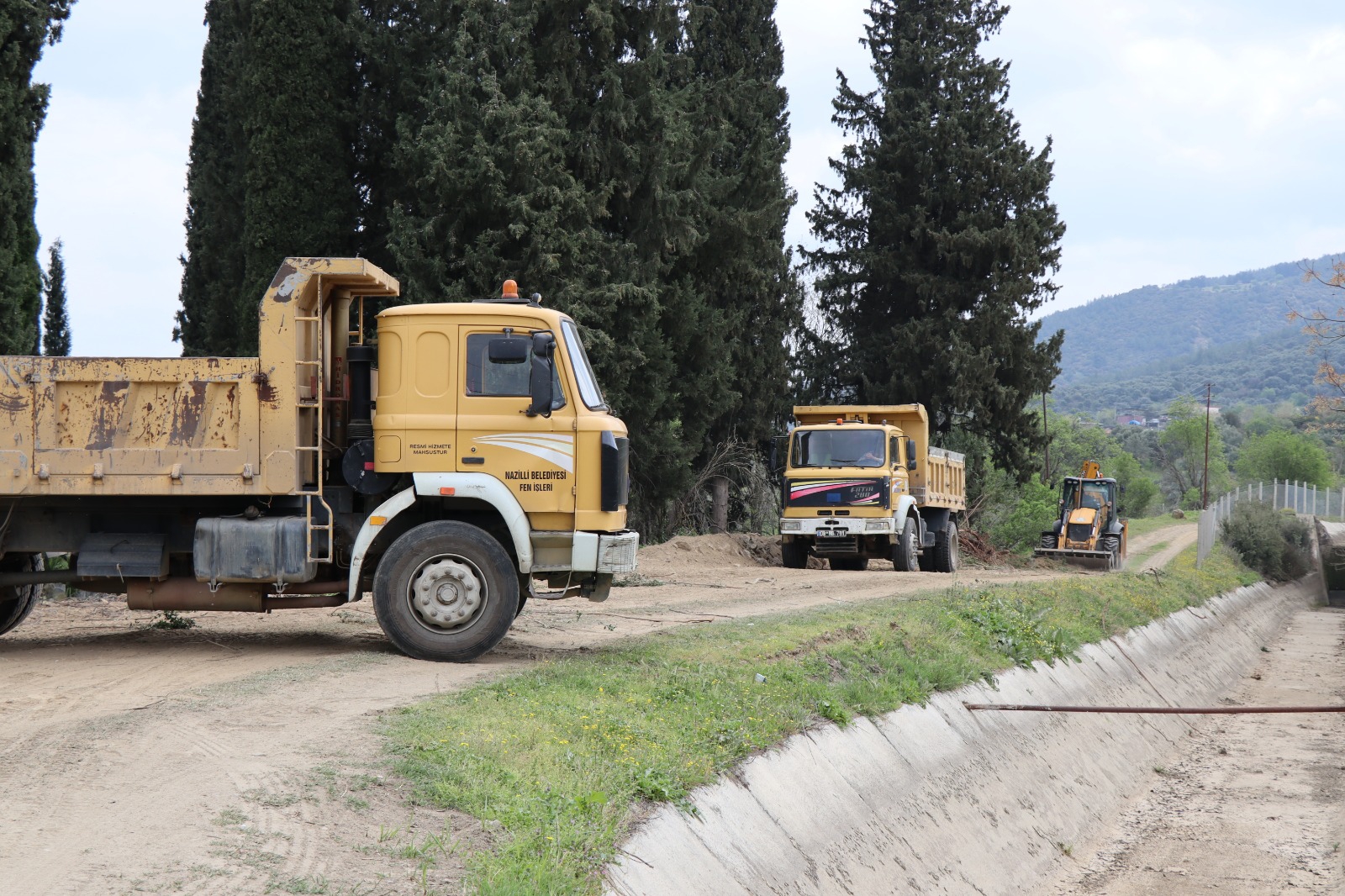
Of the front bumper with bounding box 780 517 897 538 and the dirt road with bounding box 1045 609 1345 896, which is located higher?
the front bumper with bounding box 780 517 897 538

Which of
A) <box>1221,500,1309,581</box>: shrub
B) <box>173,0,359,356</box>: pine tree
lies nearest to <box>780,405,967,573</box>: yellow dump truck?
→ <box>173,0,359,356</box>: pine tree

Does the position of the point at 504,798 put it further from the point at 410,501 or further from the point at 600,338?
the point at 600,338

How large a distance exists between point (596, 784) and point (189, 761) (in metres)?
2.22

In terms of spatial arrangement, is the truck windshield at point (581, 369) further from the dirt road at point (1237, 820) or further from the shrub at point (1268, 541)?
the shrub at point (1268, 541)

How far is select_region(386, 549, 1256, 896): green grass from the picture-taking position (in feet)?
20.7

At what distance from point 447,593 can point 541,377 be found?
2.06m

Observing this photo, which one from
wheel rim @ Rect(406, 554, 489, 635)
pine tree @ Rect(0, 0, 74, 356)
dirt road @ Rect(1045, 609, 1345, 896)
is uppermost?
pine tree @ Rect(0, 0, 74, 356)

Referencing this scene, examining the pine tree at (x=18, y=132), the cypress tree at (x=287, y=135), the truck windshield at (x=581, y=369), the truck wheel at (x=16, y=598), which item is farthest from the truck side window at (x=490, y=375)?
the cypress tree at (x=287, y=135)

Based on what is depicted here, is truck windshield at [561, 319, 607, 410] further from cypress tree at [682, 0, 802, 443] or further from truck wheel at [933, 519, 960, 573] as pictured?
truck wheel at [933, 519, 960, 573]

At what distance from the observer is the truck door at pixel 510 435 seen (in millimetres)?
11094

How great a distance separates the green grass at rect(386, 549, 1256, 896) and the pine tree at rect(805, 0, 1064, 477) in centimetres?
2202

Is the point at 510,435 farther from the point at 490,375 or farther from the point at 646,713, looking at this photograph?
the point at 646,713

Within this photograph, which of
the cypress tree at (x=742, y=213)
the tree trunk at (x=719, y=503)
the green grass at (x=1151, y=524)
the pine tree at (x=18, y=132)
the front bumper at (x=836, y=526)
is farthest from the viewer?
the green grass at (x=1151, y=524)

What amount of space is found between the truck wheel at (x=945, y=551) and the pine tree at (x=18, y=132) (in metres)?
19.1
